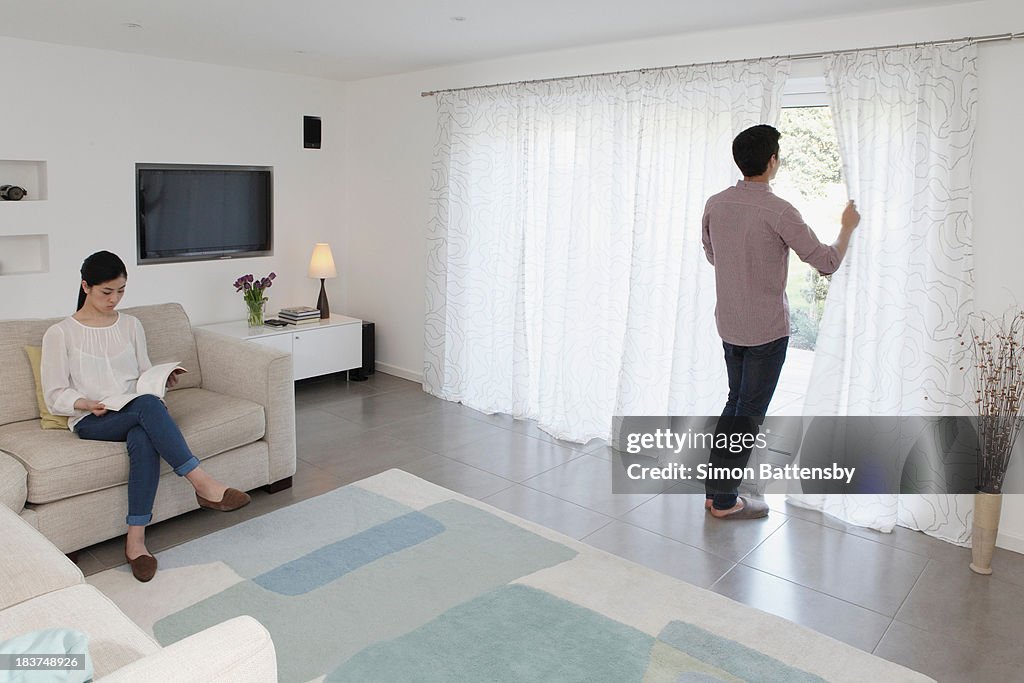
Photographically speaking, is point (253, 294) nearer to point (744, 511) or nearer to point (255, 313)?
point (255, 313)

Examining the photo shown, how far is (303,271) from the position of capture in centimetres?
612

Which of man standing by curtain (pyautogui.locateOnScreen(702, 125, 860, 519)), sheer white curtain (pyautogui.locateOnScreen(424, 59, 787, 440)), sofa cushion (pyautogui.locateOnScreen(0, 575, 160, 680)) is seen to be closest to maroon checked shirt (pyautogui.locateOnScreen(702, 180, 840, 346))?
man standing by curtain (pyautogui.locateOnScreen(702, 125, 860, 519))

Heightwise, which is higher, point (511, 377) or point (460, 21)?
point (460, 21)

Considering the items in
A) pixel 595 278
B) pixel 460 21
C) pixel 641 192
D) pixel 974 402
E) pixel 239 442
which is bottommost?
pixel 239 442

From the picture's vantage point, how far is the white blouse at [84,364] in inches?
128

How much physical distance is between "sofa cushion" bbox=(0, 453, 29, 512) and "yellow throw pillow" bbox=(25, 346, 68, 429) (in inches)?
13.0

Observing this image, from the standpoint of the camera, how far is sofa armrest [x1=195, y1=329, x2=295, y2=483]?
149 inches

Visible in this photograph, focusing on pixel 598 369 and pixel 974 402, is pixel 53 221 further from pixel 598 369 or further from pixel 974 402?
pixel 974 402

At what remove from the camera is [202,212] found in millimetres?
5477

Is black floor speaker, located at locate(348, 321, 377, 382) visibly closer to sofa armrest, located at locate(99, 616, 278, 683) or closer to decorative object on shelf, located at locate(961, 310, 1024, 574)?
decorative object on shelf, located at locate(961, 310, 1024, 574)

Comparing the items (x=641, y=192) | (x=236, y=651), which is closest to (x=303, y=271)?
(x=641, y=192)

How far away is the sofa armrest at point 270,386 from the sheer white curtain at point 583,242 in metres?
1.67

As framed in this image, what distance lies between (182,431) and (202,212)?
2490 mm

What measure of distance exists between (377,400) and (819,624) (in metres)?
3.38
